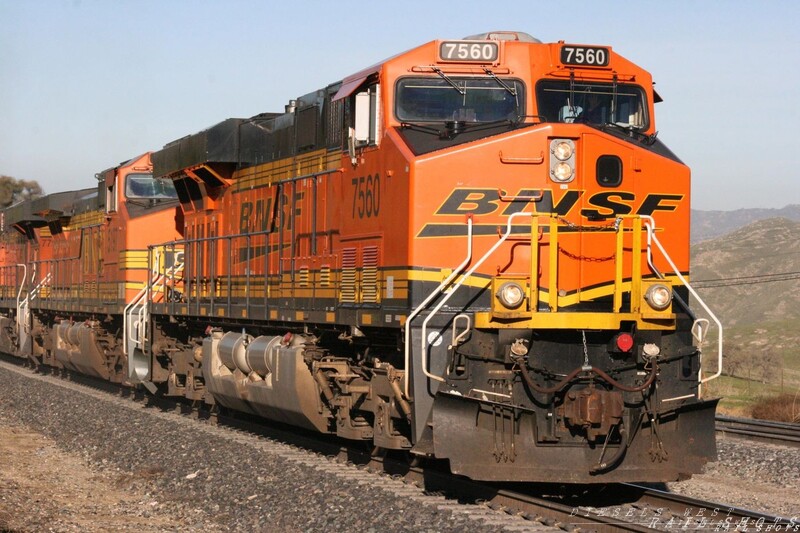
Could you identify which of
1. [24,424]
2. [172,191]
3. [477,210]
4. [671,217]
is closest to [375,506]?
[477,210]

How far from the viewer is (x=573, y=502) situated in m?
9.65

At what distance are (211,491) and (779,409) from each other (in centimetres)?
1185

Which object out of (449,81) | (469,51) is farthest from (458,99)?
(469,51)

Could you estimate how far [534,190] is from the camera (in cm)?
970

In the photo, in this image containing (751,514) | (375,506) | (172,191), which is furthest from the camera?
(172,191)

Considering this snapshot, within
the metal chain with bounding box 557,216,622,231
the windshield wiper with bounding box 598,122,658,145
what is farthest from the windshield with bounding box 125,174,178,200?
the metal chain with bounding box 557,216,622,231

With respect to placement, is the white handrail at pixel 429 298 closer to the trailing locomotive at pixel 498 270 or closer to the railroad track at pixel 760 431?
the trailing locomotive at pixel 498 270

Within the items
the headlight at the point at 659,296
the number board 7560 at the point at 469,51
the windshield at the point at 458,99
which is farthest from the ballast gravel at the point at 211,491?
the number board 7560 at the point at 469,51

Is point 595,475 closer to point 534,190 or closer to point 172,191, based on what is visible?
point 534,190

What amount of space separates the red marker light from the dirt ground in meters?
4.04

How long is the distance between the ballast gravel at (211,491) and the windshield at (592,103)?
3.65 metres

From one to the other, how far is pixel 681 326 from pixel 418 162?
2704 mm

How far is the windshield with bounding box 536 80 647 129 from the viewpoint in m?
10.1

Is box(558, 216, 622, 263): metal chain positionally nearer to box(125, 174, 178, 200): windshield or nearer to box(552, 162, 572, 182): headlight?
box(552, 162, 572, 182): headlight
